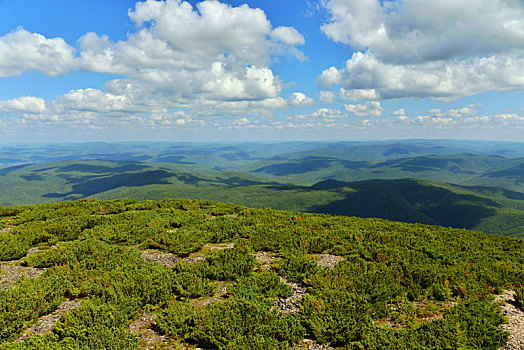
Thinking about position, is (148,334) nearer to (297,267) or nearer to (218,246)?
(297,267)

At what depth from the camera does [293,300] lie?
12398mm

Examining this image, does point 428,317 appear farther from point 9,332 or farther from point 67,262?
point 67,262

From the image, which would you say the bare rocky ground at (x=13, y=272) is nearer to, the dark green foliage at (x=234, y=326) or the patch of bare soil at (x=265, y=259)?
the dark green foliage at (x=234, y=326)

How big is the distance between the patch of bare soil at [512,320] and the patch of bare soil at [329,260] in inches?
322

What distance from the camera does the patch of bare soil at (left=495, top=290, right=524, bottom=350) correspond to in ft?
30.9

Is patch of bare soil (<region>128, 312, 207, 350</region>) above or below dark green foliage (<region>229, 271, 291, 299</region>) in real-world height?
below

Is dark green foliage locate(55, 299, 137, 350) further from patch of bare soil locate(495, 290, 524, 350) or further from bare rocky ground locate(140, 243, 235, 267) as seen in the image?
patch of bare soil locate(495, 290, 524, 350)

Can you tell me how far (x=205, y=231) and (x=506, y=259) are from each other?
23997 mm

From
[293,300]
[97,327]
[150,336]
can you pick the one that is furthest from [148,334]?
[293,300]

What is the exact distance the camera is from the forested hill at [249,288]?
972 centimetres

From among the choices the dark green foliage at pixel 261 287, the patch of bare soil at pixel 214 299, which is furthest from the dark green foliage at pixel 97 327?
the dark green foliage at pixel 261 287

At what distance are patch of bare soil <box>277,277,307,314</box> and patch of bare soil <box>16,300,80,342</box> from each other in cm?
1001

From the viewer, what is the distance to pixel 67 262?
15.4m

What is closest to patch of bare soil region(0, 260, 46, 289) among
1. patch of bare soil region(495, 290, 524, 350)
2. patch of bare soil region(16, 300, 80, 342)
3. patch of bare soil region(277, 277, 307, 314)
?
patch of bare soil region(16, 300, 80, 342)
